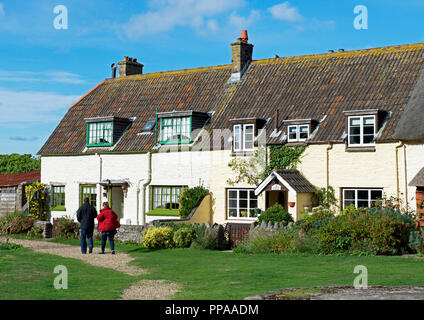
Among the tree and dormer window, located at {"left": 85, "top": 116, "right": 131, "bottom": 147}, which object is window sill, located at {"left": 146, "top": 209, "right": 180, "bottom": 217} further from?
the tree

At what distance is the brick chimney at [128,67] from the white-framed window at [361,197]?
59.8ft

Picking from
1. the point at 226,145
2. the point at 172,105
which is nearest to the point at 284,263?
the point at 226,145

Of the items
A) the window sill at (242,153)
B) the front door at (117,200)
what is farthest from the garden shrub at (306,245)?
the front door at (117,200)

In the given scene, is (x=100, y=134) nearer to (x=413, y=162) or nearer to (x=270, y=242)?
(x=270, y=242)

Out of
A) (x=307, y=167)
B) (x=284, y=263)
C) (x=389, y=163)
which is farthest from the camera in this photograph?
(x=307, y=167)

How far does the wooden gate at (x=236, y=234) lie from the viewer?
2377 centimetres

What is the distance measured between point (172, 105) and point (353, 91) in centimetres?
1011

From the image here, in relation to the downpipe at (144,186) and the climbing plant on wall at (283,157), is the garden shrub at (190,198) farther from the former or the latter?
the climbing plant on wall at (283,157)

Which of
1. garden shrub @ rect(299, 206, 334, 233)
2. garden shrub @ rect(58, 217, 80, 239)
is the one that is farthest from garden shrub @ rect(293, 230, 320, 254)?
garden shrub @ rect(58, 217, 80, 239)

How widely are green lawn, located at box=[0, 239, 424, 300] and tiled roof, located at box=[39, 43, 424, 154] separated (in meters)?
8.28

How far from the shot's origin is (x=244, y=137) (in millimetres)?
28766

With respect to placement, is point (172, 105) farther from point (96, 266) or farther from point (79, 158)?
point (96, 266)

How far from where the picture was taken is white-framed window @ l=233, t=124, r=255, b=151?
28.6m

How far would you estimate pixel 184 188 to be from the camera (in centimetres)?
3003
